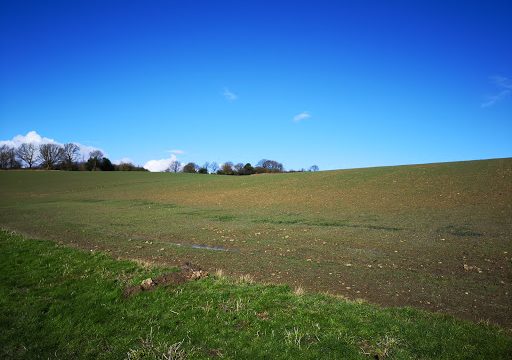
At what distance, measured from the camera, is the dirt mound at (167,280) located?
8228 mm

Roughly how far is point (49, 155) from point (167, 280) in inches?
5188

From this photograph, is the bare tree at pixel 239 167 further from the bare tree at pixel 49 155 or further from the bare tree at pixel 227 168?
the bare tree at pixel 49 155

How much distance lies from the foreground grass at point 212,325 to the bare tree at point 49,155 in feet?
415

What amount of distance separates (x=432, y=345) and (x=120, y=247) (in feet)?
46.3

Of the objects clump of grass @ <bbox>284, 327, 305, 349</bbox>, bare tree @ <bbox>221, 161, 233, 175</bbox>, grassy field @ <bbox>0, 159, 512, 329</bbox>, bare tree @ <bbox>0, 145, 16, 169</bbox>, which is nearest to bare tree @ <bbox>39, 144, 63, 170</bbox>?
bare tree @ <bbox>0, 145, 16, 169</bbox>

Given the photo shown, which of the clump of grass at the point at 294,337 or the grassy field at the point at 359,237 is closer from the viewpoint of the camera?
the clump of grass at the point at 294,337

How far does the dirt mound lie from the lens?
27.0 feet

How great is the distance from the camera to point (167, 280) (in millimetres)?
8977

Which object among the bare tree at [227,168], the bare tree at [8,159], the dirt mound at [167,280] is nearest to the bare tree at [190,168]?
Answer: the bare tree at [227,168]

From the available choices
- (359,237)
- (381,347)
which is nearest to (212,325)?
(381,347)

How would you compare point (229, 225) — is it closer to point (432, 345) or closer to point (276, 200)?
point (276, 200)

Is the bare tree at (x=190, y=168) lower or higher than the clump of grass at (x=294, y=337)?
higher

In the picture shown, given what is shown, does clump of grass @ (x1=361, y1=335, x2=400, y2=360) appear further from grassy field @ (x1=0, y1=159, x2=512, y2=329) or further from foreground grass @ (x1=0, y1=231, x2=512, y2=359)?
grassy field @ (x1=0, y1=159, x2=512, y2=329)

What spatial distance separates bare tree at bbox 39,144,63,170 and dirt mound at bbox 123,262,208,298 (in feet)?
417
